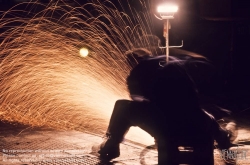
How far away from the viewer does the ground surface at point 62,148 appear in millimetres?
6066

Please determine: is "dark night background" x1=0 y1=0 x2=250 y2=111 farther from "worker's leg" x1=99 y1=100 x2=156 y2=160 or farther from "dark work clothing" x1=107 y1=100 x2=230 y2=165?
"dark work clothing" x1=107 y1=100 x2=230 y2=165

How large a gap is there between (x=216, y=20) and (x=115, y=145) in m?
9.29

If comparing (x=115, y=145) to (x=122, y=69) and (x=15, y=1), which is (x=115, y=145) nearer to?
(x=122, y=69)

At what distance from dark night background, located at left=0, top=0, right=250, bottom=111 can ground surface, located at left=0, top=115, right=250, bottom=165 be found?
6.45 m

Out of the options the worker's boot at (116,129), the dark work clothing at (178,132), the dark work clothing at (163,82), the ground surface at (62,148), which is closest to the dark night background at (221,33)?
the ground surface at (62,148)

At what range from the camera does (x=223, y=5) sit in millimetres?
14633

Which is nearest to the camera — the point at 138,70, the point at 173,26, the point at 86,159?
the point at 138,70

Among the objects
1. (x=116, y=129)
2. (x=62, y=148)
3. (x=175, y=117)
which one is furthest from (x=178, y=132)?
(x=62, y=148)

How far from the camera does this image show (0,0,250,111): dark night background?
14.4 m

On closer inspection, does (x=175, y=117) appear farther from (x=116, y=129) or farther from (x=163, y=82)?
(x=116, y=129)

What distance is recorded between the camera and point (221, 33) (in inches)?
582

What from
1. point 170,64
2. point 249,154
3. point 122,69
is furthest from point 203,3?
point 170,64

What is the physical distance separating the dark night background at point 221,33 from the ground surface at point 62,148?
645cm

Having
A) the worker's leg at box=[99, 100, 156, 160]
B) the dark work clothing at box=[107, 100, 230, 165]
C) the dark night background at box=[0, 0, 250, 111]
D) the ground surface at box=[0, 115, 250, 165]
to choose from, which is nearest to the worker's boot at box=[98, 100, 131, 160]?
the worker's leg at box=[99, 100, 156, 160]
